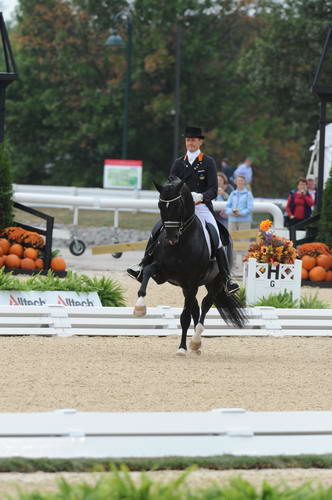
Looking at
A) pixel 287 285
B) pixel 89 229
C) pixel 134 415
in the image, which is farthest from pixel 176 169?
pixel 89 229

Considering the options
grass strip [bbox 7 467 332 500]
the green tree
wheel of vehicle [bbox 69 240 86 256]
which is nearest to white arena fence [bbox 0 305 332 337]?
the green tree

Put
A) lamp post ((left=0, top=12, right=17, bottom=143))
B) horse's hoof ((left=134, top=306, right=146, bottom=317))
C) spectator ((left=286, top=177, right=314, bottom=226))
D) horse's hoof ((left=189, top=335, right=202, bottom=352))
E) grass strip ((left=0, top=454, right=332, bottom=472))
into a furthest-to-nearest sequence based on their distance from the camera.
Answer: spectator ((left=286, top=177, right=314, bottom=226))
lamp post ((left=0, top=12, right=17, bottom=143))
horse's hoof ((left=189, top=335, right=202, bottom=352))
horse's hoof ((left=134, top=306, right=146, bottom=317))
grass strip ((left=0, top=454, right=332, bottom=472))

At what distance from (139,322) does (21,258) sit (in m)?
5.51

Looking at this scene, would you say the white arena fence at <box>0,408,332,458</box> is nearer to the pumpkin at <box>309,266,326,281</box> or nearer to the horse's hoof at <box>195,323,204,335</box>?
the horse's hoof at <box>195,323,204,335</box>

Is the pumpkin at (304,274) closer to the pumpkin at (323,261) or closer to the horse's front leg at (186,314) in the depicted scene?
the pumpkin at (323,261)

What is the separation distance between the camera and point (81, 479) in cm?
632

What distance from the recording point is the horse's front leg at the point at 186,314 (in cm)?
1234

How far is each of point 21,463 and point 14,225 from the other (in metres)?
13.1

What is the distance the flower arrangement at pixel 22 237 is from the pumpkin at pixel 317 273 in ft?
14.4

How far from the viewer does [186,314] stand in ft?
41.4

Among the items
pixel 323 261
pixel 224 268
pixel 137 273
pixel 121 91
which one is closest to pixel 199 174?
pixel 224 268

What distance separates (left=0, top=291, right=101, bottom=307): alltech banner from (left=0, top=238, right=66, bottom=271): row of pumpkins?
3.97 metres

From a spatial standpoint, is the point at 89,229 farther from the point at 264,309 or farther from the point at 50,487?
the point at 50,487

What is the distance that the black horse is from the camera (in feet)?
38.8
